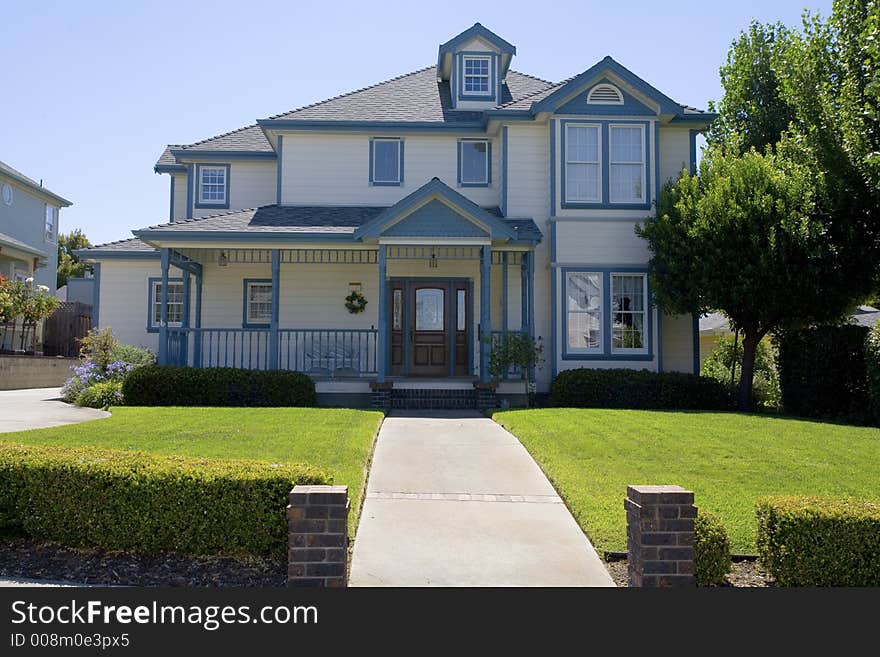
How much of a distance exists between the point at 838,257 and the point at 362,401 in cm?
1024

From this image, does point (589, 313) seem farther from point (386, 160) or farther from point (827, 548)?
point (827, 548)

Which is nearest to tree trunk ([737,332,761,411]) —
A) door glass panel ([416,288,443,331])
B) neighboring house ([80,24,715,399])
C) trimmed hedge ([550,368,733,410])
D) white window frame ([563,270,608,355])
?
trimmed hedge ([550,368,733,410])

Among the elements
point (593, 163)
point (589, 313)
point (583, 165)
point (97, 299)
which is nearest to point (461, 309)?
point (589, 313)

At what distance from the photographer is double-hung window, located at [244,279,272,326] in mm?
19312

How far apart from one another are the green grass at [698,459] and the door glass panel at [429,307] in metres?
5.14

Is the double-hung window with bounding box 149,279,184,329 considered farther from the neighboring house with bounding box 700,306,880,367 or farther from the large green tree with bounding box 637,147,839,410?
the neighboring house with bounding box 700,306,880,367

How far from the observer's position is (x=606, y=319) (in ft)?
58.1

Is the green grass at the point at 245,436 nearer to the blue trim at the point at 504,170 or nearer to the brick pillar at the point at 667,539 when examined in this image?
the brick pillar at the point at 667,539

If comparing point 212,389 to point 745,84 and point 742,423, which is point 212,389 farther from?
point 745,84

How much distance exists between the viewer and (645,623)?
4758 mm

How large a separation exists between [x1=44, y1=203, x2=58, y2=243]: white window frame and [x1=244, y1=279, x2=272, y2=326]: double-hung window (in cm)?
2082

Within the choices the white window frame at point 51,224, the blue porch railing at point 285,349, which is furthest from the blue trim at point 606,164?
the white window frame at point 51,224

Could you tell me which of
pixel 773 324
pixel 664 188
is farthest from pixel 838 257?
pixel 664 188

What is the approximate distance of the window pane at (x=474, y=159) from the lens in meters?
19.4
